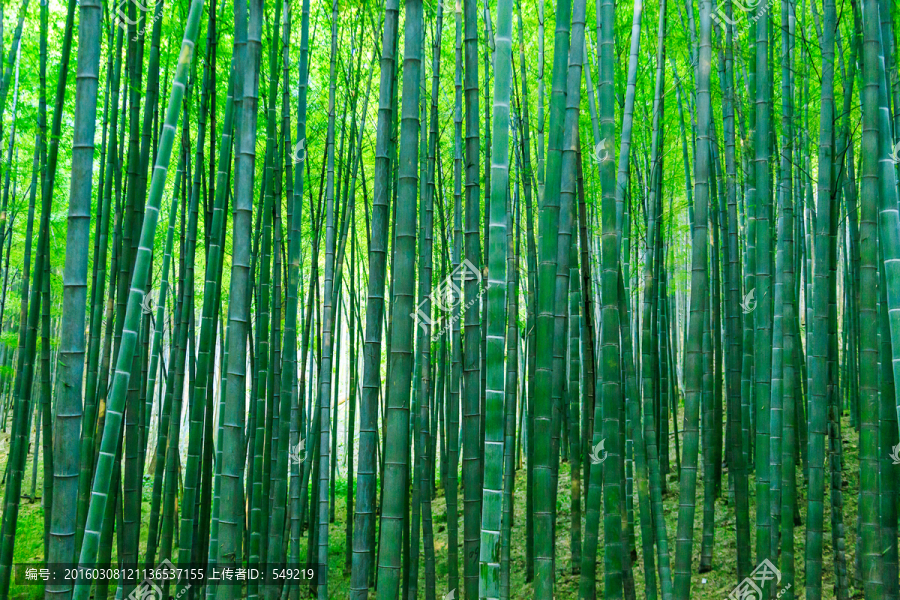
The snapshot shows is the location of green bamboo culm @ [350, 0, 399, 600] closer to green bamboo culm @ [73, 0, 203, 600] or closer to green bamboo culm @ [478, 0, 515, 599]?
green bamboo culm @ [478, 0, 515, 599]

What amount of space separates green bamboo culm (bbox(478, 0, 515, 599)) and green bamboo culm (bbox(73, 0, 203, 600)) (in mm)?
932

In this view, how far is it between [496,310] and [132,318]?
114 cm

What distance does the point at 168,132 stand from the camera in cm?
194

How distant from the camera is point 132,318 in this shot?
1.98 m

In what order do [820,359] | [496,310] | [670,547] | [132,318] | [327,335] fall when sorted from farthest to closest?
[670,547] < [327,335] < [820,359] < [132,318] < [496,310]

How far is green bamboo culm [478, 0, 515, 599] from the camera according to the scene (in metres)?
1.70

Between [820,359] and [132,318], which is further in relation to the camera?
[820,359]

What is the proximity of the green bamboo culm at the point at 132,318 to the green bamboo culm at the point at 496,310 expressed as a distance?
93 centimetres

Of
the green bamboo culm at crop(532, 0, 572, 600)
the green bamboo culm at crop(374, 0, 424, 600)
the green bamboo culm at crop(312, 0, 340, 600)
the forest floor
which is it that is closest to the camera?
the green bamboo culm at crop(374, 0, 424, 600)

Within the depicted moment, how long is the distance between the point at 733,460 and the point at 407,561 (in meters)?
1.87

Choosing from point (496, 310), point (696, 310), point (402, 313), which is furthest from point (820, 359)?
point (402, 313)

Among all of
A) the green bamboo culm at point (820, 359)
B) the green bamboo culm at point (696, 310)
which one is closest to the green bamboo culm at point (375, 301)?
the green bamboo culm at point (696, 310)

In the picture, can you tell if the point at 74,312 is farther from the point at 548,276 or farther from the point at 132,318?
the point at 548,276

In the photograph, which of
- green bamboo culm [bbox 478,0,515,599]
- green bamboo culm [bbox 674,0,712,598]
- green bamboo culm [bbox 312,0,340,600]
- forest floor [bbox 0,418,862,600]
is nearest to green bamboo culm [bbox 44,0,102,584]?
green bamboo culm [bbox 478,0,515,599]
